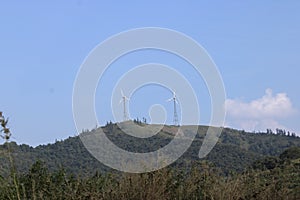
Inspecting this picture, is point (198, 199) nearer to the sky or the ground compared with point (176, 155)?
nearer to the ground

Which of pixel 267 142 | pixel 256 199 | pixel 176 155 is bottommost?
pixel 256 199

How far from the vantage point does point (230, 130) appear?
93.3 meters

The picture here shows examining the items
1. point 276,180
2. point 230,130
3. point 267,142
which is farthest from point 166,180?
point 230,130

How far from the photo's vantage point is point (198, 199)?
24.9 ft

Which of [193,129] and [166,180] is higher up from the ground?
[193,129]

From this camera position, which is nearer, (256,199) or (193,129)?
(256,199)

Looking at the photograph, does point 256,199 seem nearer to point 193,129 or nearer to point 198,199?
point 198,199

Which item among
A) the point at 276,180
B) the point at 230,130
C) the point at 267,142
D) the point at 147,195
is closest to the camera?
the point at 147,195

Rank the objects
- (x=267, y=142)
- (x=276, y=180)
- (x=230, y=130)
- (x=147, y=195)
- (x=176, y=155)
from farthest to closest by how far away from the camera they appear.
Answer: (x=230, y=130) → (x=267, y=142) → (x=176, y=155) → (x=276, y=180) → (x=147, y=195)

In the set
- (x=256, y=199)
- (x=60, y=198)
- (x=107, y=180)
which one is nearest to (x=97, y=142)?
(x=107, y=180)

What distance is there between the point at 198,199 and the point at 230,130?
86.8 m

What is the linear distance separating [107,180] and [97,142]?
1.13m

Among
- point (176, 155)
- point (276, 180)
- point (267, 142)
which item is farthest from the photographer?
point (267, 142)

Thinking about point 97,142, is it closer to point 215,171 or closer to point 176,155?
point 176,155
